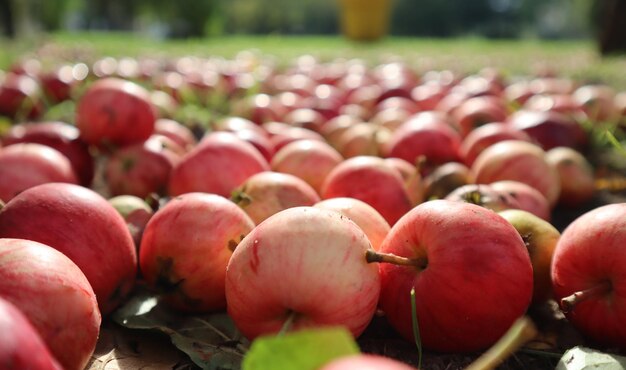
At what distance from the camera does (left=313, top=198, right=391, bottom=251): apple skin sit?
2.15 meters

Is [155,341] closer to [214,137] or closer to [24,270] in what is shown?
[24,270]

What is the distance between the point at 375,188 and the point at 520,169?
936 mm

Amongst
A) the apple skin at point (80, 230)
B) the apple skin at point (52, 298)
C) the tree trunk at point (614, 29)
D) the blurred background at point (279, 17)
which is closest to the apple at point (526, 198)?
the apple skin at point (80, 230)

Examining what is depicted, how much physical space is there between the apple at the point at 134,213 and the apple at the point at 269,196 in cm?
38

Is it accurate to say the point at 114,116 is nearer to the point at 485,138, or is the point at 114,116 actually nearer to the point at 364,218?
the point at 364,218

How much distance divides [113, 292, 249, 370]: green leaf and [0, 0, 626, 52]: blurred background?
57.4 feet

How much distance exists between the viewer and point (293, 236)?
63.1 inches

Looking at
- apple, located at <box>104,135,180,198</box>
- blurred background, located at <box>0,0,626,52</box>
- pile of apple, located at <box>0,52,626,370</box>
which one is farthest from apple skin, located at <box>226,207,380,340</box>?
blurred background, located at <box>0,0,626,52</box>

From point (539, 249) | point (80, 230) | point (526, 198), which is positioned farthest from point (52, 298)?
point (526, 198)

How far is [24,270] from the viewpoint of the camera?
146cm

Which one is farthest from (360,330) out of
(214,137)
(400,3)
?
(400,3)

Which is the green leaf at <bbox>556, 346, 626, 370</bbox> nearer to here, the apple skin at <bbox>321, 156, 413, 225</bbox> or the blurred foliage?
the apple skin at <bbox>321, 156, 413, 225</bbox>

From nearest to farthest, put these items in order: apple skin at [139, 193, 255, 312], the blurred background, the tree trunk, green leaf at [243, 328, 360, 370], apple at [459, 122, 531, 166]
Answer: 1. green leaf at [243, 328, 360, 370]
2. apple skin at [139, 193, 255, 312]
3. apple at [459, 122, 531, 166]
4. the tree trunk
5. the blurred background

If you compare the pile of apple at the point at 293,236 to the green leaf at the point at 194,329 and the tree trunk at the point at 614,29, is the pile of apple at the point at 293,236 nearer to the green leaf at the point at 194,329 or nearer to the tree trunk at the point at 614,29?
the green leaf at the point at 194,329
